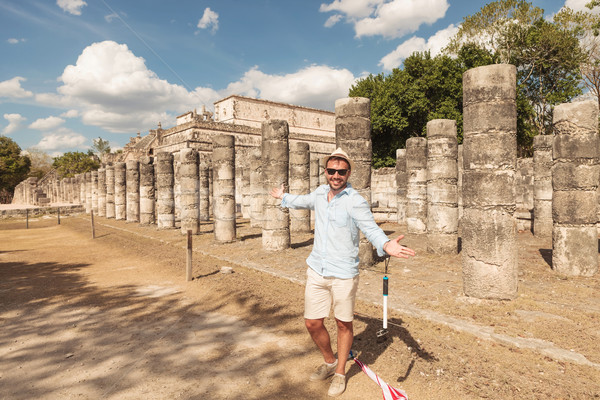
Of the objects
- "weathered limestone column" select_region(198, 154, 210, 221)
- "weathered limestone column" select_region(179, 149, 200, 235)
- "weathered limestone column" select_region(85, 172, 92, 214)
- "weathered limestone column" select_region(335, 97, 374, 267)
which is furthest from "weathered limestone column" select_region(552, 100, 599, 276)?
"weathered limestone column" select_region(85, 172, 92, 214)

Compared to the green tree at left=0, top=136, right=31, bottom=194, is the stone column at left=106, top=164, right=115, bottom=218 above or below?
below

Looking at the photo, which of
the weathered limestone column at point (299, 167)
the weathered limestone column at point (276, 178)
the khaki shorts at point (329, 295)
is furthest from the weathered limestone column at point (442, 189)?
the khaki shorts at point (329, 295)

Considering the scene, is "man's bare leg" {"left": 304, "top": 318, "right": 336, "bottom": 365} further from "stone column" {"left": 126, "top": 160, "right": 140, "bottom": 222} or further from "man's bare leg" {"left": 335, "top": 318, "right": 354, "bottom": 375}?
"stone column" {"left": 126, "top": 160, "right": 140, "bottom": 222}

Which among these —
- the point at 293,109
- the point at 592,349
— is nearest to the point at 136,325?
the point at 592,349

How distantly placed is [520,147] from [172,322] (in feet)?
101

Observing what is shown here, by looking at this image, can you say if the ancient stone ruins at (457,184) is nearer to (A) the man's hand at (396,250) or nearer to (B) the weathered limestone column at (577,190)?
(B) the weathered limestone column at (577,190)

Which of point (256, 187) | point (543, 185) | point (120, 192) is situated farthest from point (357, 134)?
point (120, 192)

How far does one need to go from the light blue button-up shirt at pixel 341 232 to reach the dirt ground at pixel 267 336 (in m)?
1.25

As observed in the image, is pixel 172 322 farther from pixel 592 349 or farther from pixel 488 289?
pixel 592 349

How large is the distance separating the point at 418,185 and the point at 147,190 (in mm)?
13317

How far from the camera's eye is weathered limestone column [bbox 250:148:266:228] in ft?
50.8

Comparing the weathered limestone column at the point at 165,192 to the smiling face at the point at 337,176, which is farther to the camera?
the weathered limestone column at the point at 165,192

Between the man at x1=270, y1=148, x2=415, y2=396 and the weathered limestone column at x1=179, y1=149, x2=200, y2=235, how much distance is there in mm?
12119

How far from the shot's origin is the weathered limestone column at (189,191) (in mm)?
14656
